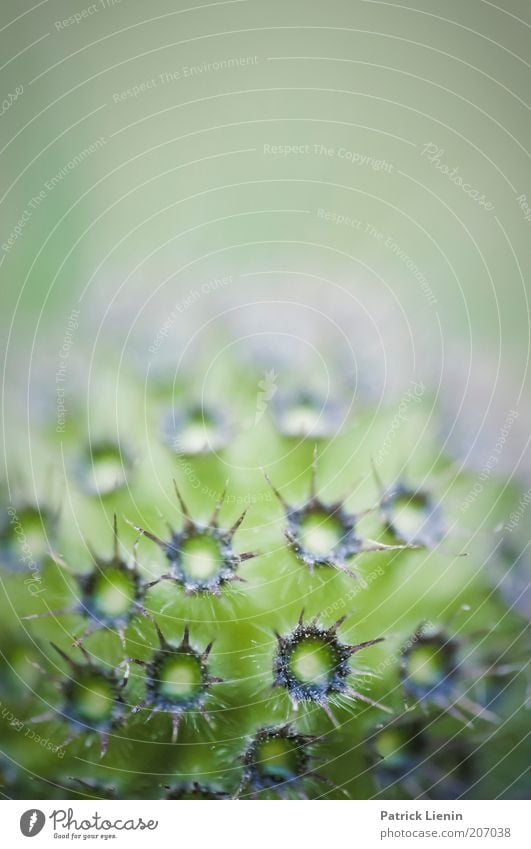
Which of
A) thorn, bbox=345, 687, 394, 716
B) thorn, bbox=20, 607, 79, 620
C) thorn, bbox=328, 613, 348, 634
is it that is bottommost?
thorn, bbox=345, 687, 394, 716

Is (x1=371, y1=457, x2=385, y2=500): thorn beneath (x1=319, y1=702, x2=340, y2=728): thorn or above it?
above

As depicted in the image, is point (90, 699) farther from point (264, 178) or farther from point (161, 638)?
point (264, 178)

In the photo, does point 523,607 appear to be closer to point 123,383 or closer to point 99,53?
point 123,383

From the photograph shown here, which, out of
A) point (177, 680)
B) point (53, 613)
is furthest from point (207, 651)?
point (53, 613)

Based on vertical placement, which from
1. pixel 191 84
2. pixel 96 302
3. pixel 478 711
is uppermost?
pixel 191 84

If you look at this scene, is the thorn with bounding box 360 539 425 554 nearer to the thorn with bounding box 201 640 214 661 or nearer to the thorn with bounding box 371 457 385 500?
the thorn with bounding box 371 457 385 500

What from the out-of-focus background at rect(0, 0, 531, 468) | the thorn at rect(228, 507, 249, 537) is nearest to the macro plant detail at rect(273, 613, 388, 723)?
the thorn at rect(228, 507, 249, 537)

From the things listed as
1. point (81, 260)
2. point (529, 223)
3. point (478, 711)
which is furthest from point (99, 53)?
point (478, 711)

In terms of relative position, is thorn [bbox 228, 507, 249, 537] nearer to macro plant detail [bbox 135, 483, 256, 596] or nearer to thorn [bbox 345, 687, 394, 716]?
macro plant detail [bbox 135, 483, 256, 596]
